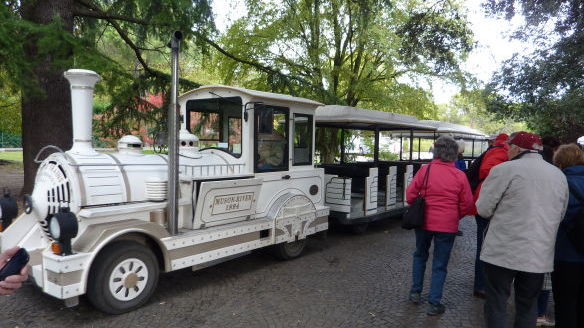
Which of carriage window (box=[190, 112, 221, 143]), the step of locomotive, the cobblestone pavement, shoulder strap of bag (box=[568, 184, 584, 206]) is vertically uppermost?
carriage window (box=[190, 112, 221, 143])

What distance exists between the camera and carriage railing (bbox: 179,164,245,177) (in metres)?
4.77

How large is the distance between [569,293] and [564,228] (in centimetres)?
54

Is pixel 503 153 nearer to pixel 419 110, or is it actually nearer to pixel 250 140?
pixel 250 140

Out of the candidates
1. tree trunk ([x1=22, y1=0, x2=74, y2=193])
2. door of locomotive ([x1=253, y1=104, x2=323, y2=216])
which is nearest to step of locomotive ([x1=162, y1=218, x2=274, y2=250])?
door of locomotive ([x1=253, y1=104, x2=323, y2=216])

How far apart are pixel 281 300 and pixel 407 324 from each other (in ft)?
4.42

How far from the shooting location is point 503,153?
4312 mm

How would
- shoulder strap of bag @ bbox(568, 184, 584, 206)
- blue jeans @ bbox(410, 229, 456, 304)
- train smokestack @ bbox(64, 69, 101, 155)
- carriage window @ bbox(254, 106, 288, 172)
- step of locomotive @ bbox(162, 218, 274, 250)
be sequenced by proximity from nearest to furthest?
shoulder strap of bag @ bbox(568, 184, 584, 206) → blue jeans @ bbox(410, 229, 456, 304) → train smokestack @ bbox(64, 69, 101, 155) → step of locomotive @ bbox(162, 218, 274, 250) → carriage window @ bbox(254, 106, 288, 172)

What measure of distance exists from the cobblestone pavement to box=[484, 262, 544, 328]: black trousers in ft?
2.76

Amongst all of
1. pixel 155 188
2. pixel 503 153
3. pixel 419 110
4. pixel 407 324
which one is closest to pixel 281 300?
pixel 407 324

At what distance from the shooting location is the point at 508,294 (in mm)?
3098

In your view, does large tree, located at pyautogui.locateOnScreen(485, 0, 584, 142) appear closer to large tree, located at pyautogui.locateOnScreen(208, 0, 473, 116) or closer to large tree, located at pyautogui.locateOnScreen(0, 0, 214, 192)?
large tree, located at pyautogui.locateOnScreen(208, 0, 473, 116)

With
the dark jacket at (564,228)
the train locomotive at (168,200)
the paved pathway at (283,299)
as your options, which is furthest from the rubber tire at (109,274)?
the dark jacket at (564,228)

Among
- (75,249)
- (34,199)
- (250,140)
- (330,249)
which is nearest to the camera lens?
(75,249)

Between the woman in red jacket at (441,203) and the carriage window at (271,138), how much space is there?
6.79ft
